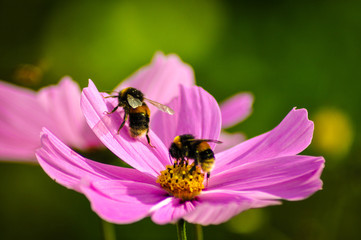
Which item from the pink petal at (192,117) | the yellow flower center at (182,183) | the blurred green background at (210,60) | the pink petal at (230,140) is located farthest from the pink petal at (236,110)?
the blurred green background at (210,60)

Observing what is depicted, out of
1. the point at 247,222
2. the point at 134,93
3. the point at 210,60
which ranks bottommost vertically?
the point at 247,222

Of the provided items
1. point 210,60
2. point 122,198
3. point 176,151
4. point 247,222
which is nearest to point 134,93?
point 176,151

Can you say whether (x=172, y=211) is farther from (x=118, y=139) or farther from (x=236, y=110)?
(x=236, y=110)

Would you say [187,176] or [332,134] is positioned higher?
[187,176]

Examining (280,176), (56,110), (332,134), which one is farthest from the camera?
(332,134)

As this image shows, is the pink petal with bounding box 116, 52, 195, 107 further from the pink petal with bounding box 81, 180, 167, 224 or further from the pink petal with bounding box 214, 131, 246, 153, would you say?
the pink petal with bounding box 81, 180, 167, 224

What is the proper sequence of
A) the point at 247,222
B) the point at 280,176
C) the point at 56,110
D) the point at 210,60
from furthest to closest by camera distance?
the point at 210,60
the point at 247,222
the point at 56,110
the point at 280,176
